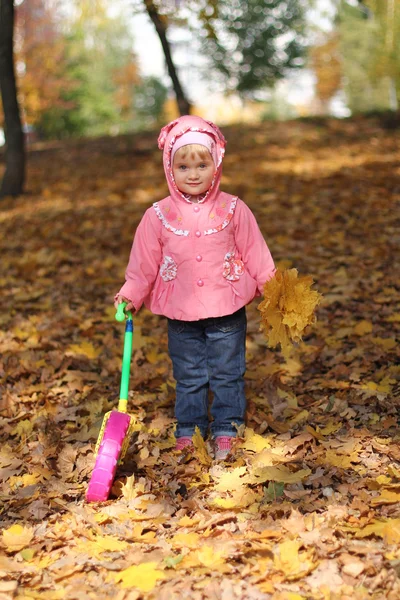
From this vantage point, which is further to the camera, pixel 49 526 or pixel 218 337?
pixel 218 337

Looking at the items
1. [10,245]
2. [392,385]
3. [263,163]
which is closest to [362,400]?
[392,385]

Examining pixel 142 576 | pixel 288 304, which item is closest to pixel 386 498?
pixel 288 304

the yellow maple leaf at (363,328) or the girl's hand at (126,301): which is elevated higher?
the girl's hand at (126,301)

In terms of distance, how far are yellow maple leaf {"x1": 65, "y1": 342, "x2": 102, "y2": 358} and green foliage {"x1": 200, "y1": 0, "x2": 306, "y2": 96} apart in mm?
18227

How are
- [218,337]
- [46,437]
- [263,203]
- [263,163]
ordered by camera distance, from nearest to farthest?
[218,337] → [46,437] → [263,203] → [263,163]

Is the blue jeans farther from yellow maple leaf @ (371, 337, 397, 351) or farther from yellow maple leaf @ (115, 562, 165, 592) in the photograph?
yellow maple leaf @ (371, 337, 397, 351)

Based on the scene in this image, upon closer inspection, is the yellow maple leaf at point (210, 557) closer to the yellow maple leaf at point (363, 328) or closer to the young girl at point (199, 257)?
the young girl at point (199, 257)

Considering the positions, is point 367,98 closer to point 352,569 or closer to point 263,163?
point 263,163

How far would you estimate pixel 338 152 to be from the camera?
11383 mm

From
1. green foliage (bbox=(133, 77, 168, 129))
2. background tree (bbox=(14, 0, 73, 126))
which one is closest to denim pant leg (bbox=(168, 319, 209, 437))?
background tree (bbox=(14, 0, 73, 126))

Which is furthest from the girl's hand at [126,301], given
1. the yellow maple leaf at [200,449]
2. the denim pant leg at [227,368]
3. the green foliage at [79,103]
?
the green foliage at [79,103]

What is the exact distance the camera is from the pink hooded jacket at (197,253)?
3186 millimetres

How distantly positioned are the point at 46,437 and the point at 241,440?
3.51ft

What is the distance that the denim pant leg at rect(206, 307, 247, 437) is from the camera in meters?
3.33
